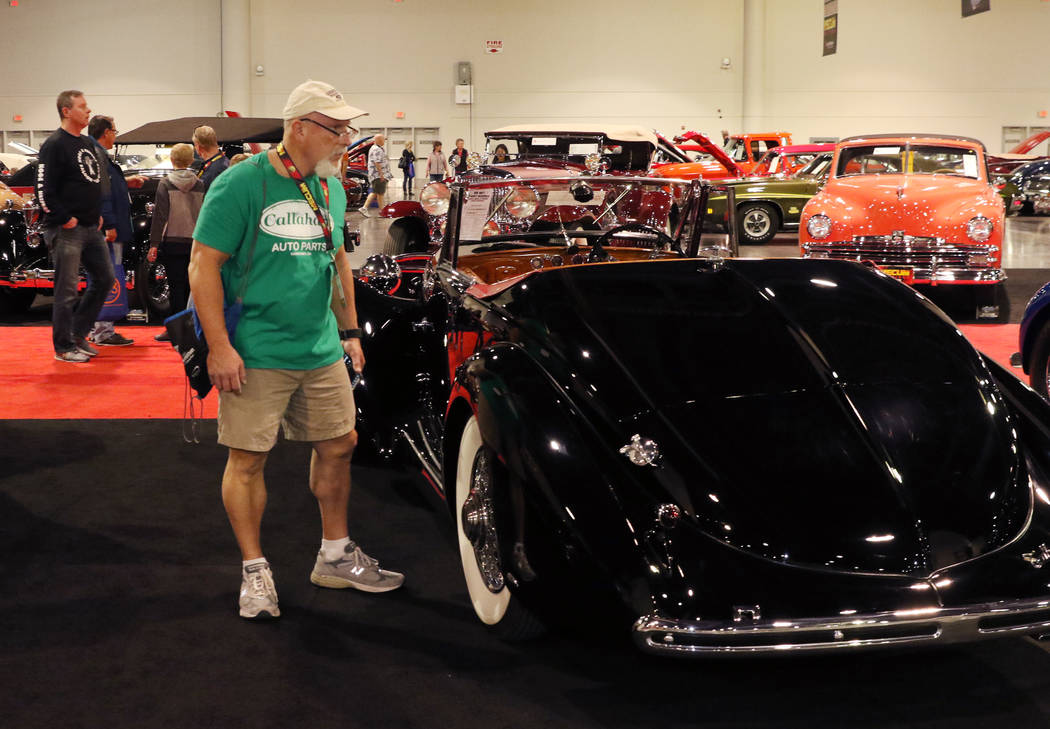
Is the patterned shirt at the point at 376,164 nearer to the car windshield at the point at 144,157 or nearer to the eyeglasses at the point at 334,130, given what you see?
the car windshield at the point at 144,157

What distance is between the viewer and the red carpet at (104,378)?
6.32 metres

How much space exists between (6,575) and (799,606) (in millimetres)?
2794

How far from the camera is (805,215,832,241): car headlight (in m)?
9.93

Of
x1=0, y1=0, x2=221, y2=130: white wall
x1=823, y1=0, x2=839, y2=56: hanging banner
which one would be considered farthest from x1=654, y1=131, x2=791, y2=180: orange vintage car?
x1=0, y1=0, x2=221, y2=130: white wall

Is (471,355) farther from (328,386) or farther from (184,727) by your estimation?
(184,727)

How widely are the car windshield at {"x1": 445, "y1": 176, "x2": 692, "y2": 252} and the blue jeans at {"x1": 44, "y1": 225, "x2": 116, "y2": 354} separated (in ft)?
10.9

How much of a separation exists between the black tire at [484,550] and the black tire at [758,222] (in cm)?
1298

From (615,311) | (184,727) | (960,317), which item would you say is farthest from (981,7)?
(184,727)

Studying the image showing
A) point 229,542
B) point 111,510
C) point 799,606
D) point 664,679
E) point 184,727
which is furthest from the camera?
point 111,510

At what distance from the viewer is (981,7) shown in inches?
784

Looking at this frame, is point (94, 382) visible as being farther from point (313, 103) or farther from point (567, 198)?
point (313, 103)

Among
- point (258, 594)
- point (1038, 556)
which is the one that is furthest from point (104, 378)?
point (1038, 556)

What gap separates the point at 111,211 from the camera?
7.78 meters

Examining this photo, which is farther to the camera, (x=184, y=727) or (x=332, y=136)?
(x=332, y=136)
